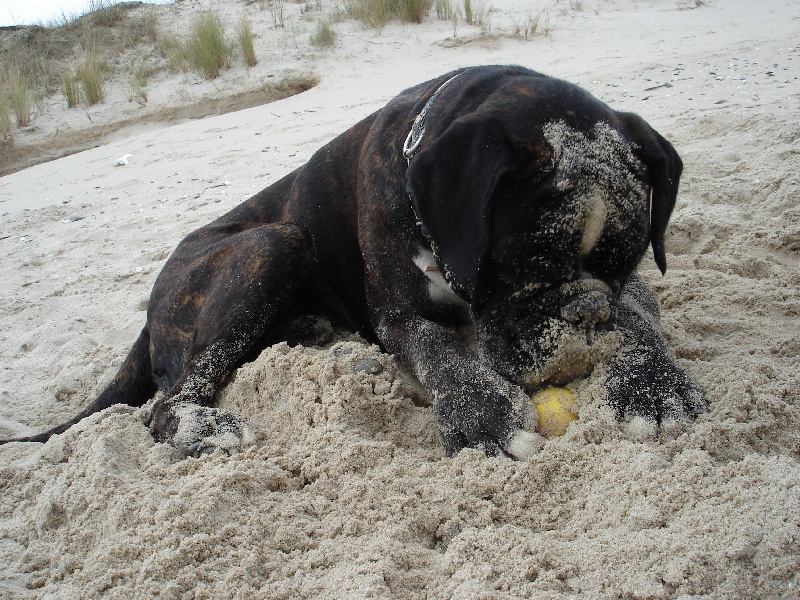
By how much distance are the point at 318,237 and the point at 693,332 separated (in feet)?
6.24

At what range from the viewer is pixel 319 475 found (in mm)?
2270

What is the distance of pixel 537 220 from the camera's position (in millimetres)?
2359

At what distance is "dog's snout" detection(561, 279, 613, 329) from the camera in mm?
2361

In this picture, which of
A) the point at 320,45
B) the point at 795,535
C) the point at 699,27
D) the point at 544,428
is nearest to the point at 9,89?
the point at 320,45

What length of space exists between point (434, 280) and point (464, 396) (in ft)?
2.10

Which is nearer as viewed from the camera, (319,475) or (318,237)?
(319,475)

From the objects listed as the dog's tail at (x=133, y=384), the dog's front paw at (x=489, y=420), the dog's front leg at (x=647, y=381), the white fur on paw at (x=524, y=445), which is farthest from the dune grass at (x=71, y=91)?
the white fur on paw at (x=524, y=445)

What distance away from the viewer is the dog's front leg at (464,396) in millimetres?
2330

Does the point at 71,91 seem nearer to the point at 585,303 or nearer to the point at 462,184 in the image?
the point at 462,184

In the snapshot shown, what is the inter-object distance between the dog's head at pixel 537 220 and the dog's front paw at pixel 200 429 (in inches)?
41.5

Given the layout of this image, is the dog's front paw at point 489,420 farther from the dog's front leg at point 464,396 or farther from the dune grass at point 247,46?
the dune grass at point 247,46

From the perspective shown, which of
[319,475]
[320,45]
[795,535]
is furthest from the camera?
[320,45]

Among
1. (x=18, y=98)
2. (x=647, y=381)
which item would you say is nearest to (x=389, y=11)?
(x=18, y=98)

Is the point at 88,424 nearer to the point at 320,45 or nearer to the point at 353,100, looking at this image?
the point at 353,100
